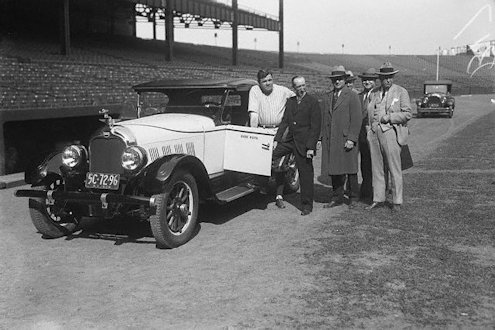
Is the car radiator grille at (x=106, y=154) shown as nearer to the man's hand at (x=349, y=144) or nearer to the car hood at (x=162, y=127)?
the car hood at (x=162, y=127)

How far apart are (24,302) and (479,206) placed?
581 cm

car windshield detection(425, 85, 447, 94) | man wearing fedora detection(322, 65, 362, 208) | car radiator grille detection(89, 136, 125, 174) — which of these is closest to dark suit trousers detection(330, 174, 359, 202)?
man wearing fedora detection(322, 65, 362, 208)

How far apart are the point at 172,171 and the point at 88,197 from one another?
0.92m

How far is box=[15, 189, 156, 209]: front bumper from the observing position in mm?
5355

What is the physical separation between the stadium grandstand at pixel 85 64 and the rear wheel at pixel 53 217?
2.07 m

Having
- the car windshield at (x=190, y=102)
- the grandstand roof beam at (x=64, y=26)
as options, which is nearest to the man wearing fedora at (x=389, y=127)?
the car windshield at (x=190, y=102)

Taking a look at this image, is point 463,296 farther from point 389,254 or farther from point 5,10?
point 5,10

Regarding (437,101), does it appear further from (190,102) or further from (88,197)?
(88,197)

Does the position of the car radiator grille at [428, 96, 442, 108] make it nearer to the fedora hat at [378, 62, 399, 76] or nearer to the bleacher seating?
the bleacher seating

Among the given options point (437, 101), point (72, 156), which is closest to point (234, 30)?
point (437, 101)

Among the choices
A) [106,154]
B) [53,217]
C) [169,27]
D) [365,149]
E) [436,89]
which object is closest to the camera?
[106,154]

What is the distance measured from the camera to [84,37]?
122 ft

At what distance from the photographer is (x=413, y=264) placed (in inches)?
189

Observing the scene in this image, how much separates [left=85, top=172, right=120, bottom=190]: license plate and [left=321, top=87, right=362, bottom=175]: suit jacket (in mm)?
3035
